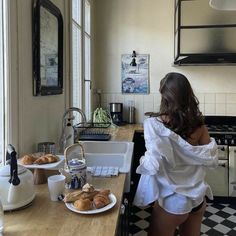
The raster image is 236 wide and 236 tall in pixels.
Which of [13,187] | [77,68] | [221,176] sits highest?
[77,68]

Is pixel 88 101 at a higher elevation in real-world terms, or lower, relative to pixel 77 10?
lower

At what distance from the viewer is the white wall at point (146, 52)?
4.12 m

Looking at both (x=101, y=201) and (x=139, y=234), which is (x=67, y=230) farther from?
(x=139, y=234)

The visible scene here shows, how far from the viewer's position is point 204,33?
3.55 meters

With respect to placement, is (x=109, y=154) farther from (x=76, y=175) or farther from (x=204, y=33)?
(x=204, y=33)

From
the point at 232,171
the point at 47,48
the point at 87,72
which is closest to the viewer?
the point at 47,48

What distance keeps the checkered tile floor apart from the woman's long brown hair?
59.1 inches

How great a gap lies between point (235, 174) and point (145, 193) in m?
2.15

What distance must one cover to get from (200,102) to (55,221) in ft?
11.3

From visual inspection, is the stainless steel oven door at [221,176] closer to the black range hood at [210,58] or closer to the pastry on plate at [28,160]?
the black range hood at [210,58]

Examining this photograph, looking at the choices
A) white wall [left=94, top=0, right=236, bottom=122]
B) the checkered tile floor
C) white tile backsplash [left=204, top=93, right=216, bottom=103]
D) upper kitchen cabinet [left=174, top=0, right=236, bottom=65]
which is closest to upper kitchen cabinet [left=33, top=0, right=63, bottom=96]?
the checkered tile floor

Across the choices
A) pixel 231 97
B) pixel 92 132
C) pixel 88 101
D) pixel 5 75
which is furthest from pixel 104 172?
pixel 231 97

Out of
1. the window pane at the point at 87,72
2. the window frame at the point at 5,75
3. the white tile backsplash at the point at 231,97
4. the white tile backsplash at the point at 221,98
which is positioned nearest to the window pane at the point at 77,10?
the window pane at the point at 87,72

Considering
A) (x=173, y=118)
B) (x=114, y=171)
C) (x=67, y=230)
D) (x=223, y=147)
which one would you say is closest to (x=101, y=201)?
(x=67, y=230)
